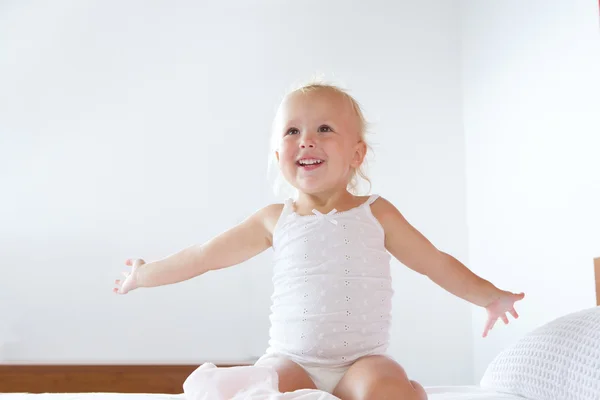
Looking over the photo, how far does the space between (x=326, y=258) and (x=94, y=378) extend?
1430 millimetres

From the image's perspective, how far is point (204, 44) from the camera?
9.70 feet

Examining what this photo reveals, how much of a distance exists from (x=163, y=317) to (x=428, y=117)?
4.49ft

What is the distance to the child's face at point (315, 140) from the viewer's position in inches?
53.8

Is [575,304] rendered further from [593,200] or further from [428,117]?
[428,117]

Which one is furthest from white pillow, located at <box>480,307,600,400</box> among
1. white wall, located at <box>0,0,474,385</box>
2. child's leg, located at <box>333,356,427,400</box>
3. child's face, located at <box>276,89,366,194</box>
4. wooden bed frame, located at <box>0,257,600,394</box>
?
white wall, located at <box>0,0,474,385</box>

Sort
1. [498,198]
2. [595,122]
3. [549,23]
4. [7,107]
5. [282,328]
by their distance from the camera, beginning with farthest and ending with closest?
[7,107], [498,198], [549,23], [595,122], [282,328]

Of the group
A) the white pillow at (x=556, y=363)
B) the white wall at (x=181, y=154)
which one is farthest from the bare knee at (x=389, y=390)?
the white wall at (x=181, y=154)

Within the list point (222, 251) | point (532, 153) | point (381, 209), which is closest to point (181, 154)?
point (532, 153)

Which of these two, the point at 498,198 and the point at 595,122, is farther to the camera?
the point at 498,198

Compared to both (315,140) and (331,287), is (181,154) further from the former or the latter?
(331,287)

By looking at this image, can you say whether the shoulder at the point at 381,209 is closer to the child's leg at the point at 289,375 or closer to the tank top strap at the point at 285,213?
the tank top strap at the point at 285,213

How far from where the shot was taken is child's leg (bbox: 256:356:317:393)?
1.14m

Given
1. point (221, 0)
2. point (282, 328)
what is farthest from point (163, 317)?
point (282, 328)

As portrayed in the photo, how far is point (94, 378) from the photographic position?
2414mm
